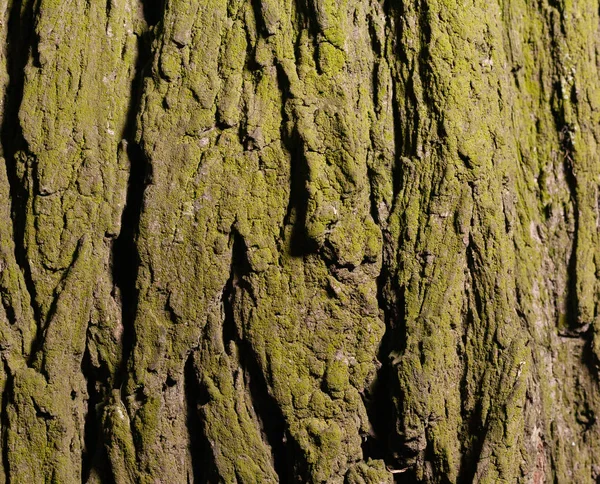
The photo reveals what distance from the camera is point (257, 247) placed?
5.94 ft

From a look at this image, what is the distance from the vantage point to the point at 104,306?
6.05 ft

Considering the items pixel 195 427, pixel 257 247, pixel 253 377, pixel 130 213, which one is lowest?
pixel 195 427

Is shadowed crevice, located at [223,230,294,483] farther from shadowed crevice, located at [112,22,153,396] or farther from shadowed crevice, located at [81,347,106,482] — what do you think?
shadowed crevice, located at [81,347,106,482]

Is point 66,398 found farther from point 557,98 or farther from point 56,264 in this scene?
point 557,98

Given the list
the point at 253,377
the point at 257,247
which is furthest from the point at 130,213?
the point at 253,377

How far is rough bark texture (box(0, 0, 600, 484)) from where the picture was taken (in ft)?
5.93

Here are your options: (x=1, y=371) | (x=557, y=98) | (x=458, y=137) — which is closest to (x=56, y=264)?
(x=1, y=371)

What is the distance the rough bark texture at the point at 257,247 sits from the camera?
1.81 meters

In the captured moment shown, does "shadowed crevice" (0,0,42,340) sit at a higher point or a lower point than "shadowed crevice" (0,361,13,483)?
higher

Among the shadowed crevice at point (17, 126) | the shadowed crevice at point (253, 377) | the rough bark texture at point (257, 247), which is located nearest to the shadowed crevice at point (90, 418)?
the rough bark texture at point (257, 247)

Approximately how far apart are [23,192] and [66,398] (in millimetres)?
581

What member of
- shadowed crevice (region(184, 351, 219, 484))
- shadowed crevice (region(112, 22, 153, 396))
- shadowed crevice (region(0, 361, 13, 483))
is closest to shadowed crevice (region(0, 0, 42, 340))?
shadowed crevice (region(0, 361, 13, 483))

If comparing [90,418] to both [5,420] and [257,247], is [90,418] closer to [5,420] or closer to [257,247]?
[5,420]

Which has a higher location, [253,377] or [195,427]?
[253,377]
